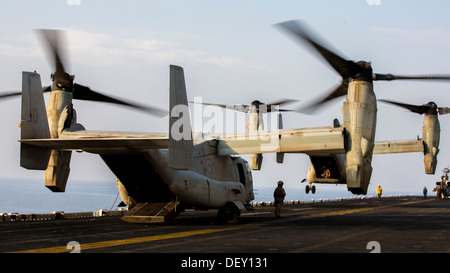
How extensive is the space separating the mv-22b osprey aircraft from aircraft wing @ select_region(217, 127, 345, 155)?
42mm

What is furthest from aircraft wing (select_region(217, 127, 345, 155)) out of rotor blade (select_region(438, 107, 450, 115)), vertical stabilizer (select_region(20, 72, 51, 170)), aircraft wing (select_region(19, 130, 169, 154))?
rotor blade (select_region(438, 107, 450, 115))

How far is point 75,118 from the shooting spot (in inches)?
885

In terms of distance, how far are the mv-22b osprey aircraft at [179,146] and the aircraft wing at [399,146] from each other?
1796 cm

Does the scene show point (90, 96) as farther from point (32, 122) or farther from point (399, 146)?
point (399, 146)

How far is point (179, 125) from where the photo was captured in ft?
56.1

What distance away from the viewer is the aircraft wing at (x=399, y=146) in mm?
39188

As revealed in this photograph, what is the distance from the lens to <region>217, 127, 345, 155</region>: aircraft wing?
68.7 feet

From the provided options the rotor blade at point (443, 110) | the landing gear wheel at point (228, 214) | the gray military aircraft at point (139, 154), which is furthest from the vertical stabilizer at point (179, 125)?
the rotor blade at point (443, 110)

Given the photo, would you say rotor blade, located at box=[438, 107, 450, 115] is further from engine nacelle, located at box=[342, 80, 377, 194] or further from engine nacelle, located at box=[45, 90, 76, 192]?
engine nacelle, located at box=[45, 90, 76, 192]

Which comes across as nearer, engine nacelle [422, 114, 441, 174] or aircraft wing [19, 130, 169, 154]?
aircraft wing [19, 130, 169, 154]

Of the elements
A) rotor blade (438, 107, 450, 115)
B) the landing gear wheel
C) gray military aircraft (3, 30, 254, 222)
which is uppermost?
rotor blade (438, 107, 450, 115)
